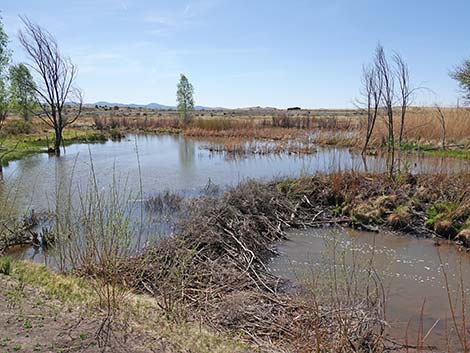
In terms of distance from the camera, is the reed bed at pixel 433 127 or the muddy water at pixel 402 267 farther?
the reed bed at pixel 433 127

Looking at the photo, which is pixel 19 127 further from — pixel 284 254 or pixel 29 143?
pixel 284 254

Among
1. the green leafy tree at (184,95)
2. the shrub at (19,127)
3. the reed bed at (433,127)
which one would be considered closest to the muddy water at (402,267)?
the reed bed at (433,127)

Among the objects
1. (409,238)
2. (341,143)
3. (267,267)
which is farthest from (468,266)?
(341,143)

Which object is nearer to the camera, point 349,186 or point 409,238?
point 409,238

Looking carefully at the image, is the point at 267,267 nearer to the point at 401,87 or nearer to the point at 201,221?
the point at 201,221

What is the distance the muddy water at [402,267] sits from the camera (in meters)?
4.75

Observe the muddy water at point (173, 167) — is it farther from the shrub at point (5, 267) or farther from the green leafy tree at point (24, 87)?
the shrub at point (5, 267)

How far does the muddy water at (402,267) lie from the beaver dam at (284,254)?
2cm

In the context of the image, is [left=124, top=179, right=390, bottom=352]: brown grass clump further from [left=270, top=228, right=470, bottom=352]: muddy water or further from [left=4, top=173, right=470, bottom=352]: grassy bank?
[left=270, top=228, right=470, bottom=352]: muddy water

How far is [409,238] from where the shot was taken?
7902 mm

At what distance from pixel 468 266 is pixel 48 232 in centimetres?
730

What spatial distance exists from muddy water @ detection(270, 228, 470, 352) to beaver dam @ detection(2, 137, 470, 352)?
0.08 ft

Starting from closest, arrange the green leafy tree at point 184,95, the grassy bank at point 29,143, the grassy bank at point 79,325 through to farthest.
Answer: the grassy bank at point 79,325 < the grassy bank at point 29,143 < the green leafy tree at point 184,95

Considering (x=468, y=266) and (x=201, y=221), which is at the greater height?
(x=201, y=221)
